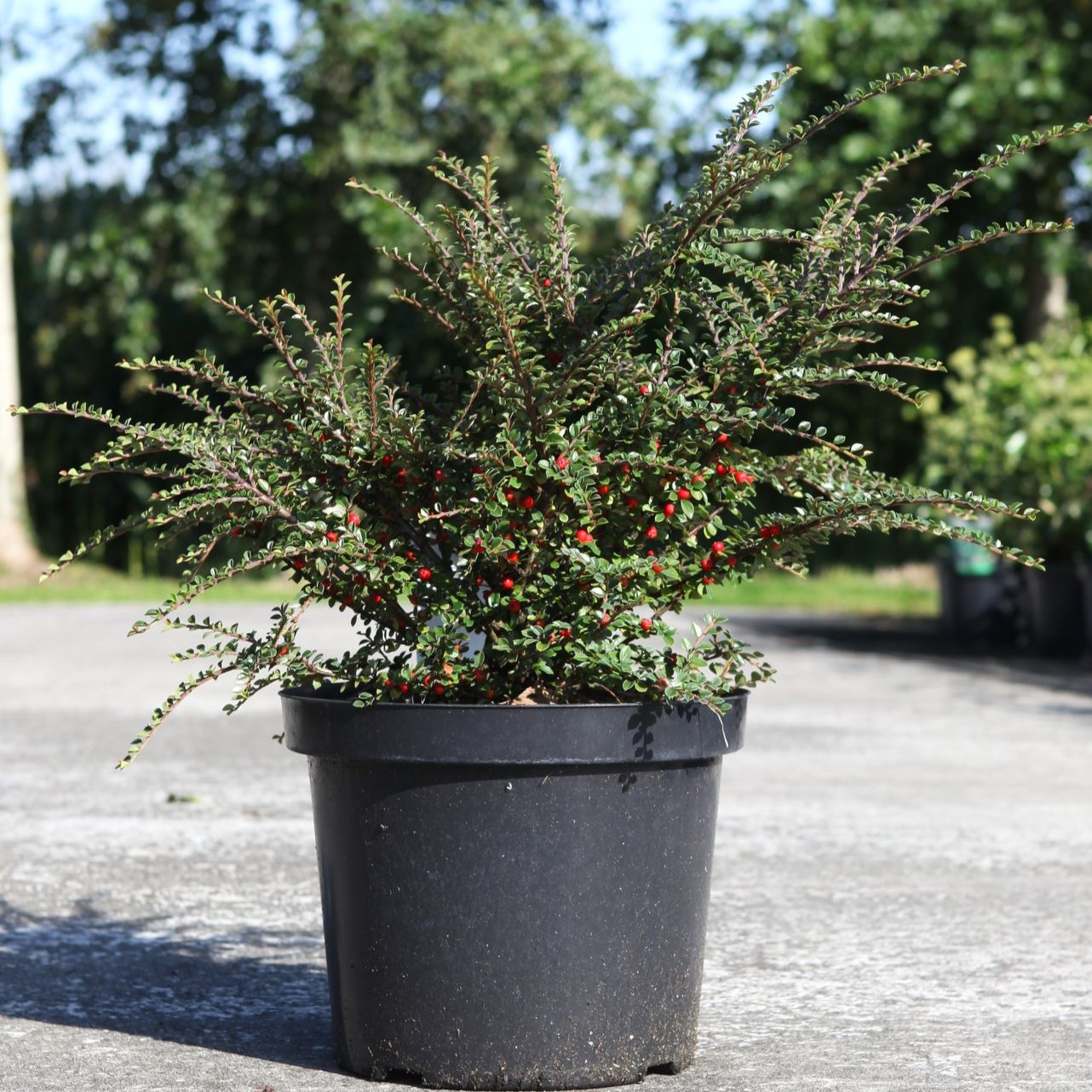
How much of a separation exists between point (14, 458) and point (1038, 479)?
1162cm

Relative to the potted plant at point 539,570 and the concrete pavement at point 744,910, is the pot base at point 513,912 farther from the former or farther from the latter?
the concrete pavement at point 744,910

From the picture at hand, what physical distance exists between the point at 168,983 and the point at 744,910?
1.68 meters

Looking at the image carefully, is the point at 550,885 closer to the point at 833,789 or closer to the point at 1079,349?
the point at 833,789

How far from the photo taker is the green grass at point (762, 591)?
1716 centimetres

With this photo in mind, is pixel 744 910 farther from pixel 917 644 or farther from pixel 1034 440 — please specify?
pixel 917 644

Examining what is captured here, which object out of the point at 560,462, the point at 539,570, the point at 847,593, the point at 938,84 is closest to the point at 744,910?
the point at 539,570

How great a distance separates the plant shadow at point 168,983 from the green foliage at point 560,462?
774mm

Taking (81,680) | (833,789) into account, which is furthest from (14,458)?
(833,789)

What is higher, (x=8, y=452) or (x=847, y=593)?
(x=8, y=452)

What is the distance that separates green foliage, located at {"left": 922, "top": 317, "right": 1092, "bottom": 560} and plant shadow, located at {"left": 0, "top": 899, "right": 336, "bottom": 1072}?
8.17 metres

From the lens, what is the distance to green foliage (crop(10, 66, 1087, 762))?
326 centimetres

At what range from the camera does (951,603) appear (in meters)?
13.8

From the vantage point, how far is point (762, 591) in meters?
18.6

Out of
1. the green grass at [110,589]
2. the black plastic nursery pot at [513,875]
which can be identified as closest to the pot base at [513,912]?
the black plastic nursery pot at [513,875]
